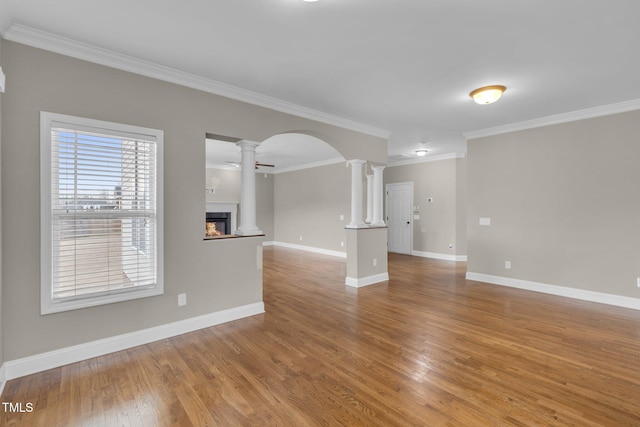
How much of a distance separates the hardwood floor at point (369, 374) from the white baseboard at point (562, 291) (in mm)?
206

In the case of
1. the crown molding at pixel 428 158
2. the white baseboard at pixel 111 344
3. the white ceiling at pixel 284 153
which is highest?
the white ceiling at pixel 284 153

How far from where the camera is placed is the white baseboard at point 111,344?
7.88 ft

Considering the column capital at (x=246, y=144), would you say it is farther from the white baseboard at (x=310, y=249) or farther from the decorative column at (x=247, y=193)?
the white baseboard at (x=310, y=249)

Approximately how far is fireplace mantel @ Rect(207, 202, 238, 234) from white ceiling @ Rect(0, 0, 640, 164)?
606cm

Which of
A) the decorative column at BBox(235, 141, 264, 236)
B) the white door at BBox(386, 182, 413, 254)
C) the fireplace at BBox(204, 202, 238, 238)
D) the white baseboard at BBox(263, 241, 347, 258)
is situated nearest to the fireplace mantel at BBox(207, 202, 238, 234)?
the fireplace at BBox(204, 202, 238, 238)

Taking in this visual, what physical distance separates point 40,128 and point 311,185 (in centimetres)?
714

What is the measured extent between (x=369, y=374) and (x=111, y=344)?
2326 mm

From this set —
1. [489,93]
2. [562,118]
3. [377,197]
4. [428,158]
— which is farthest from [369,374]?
[428,158]

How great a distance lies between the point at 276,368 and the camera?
2520mm

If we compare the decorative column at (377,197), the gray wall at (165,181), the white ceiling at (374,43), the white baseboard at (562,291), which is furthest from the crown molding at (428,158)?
the gray wall at (165,181)

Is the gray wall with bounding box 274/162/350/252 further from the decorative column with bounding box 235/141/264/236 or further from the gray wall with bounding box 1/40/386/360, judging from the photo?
the decorative column with bounding box 235/141/264/236

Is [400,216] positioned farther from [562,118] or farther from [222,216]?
[222,216]

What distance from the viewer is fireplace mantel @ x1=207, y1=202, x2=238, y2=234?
9.15m

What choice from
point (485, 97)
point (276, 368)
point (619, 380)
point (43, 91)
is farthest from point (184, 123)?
point (619, 380)
